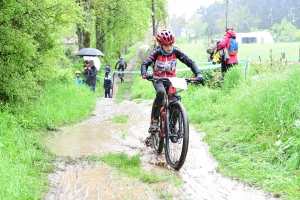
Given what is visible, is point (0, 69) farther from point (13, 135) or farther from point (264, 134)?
point (264, 134)

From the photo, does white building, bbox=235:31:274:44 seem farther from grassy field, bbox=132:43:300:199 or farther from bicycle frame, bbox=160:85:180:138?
bicycle frame, bbox=160:85:180:138

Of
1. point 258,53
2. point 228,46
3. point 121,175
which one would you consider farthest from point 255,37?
point 121,175

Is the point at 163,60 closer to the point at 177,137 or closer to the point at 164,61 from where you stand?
the point at 164,61

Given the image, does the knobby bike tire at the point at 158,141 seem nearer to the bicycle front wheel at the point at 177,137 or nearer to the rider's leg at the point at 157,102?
the rider's leg at the point at 157,102

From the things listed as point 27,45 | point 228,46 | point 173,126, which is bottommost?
point 173,126

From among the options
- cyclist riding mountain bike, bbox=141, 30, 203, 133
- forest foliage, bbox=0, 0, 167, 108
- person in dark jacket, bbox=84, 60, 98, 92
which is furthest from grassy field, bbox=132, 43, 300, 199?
person in dark jacket, bbox=84, 60, 98, 92

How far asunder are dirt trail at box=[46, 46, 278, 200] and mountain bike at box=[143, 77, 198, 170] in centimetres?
21

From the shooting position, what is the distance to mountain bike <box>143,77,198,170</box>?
491 centimetres

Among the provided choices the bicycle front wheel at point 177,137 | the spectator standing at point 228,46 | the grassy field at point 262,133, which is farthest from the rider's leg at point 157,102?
the spectator standing at point 228,46

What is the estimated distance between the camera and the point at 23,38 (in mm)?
6391

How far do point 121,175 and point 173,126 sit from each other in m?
1.13

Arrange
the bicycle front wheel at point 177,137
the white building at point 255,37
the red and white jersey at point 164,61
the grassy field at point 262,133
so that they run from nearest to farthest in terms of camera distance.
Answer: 1. the grassy field at point 262,133
2. the bicycle front wheel at point 177,137
3. the red and white jersey at point 164,61
4. the white building at point 255,37

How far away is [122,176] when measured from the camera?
4.75 meters

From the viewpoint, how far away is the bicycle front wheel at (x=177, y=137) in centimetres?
482
